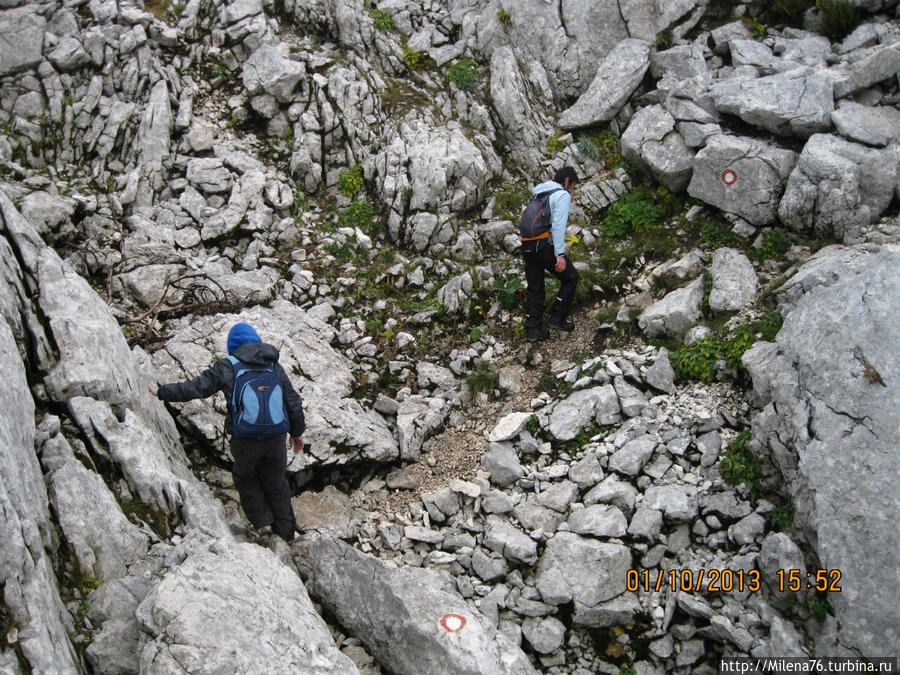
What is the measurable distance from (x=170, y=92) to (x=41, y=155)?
8.78ft

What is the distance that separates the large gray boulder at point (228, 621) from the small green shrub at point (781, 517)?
431 centimetres

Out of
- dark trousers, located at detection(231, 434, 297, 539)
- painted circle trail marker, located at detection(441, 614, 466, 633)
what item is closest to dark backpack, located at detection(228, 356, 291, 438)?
dark trousers, located at detection(231, 434, 297, 539)

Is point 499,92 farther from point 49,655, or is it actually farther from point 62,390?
point 49,655

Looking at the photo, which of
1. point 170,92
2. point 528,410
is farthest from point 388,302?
point 170,92

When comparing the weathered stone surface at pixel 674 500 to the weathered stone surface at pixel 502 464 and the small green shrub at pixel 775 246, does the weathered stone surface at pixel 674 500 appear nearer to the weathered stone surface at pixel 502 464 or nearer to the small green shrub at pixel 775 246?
the weathered stone surface at pixel 502 464

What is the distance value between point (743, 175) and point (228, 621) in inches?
372

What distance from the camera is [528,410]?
7809mm

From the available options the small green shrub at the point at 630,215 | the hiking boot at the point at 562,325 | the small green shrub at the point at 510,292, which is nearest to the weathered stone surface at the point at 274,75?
the small green shrub at the point at 510,292

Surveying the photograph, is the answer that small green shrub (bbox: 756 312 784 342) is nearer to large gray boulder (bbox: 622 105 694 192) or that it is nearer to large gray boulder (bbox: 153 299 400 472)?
large gray boulder (bbox: 622 105 694 192)

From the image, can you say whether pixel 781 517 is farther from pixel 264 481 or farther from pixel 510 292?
pixel 264 481

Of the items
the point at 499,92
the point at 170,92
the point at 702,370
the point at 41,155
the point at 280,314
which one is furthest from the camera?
the point at 499,92

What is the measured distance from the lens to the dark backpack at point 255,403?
570 cm

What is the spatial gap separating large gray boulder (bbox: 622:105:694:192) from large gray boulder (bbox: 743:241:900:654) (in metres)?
3.96

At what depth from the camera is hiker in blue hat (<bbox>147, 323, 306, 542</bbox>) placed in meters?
5.74
